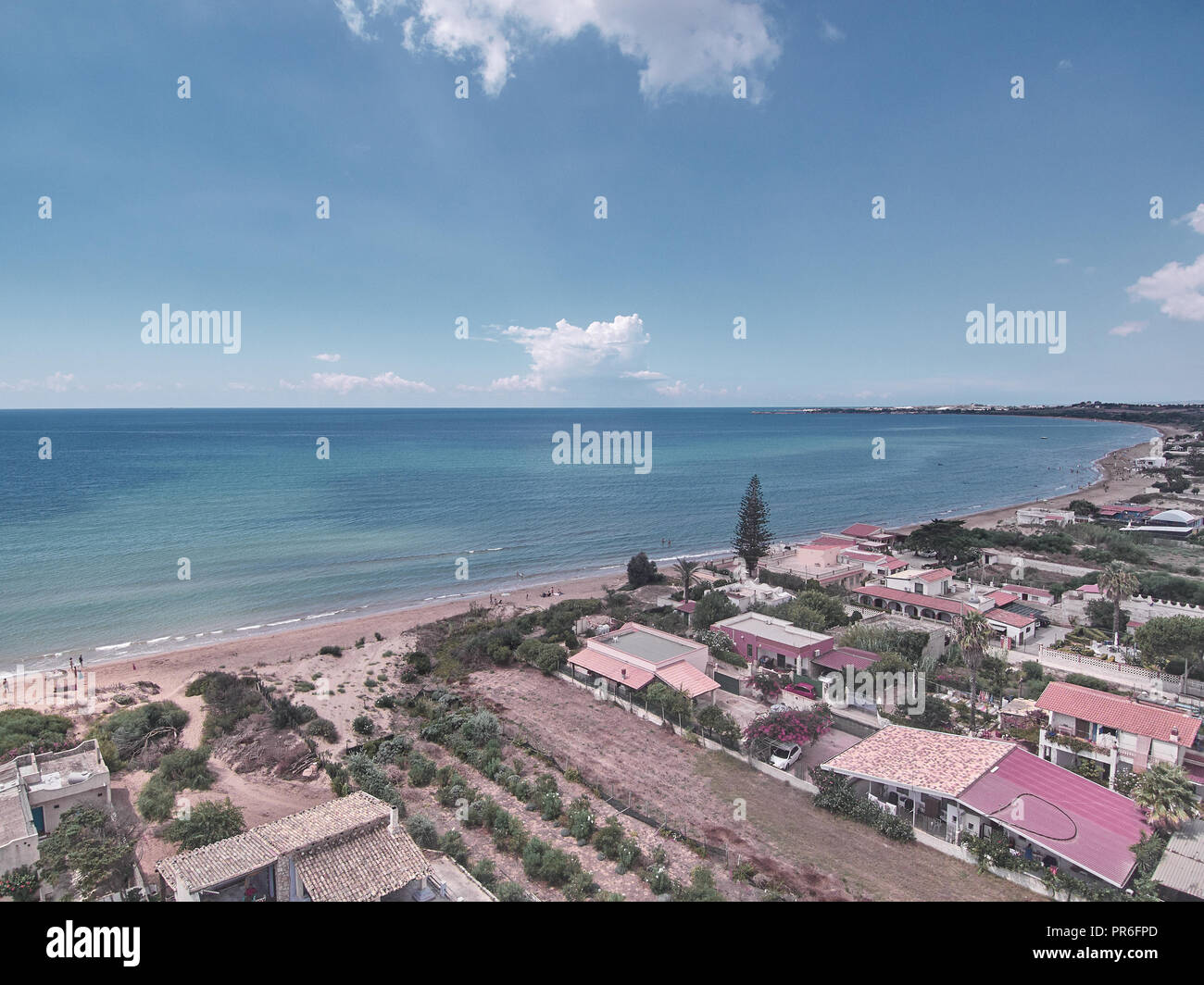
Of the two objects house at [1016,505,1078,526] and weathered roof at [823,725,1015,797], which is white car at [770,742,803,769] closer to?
weathered roof at [823,725,1015,797]

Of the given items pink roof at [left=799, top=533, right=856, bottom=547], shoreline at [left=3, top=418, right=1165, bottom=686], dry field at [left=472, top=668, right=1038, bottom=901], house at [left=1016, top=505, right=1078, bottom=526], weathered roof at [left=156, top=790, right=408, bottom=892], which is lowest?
shoreline at [left=3, top=418, right=1165, bottom=686]

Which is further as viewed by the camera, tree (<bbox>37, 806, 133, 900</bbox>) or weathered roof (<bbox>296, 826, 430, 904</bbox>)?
tree (<bbox>37, 806, 133, 900</bbox>)

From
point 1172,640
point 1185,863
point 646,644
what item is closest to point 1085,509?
point 1172,640

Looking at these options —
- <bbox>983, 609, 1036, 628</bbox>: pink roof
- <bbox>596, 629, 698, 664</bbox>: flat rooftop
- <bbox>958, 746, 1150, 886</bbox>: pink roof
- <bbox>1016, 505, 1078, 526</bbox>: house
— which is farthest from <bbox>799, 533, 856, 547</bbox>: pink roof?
<bbox>958, 746, 1150, 886</bbox>: pink roof

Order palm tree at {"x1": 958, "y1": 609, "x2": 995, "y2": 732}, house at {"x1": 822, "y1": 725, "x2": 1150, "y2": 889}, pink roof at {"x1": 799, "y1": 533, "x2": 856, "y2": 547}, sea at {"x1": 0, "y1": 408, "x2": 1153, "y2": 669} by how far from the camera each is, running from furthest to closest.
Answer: pink roof at {"x1": 799, "y1": 533, "x2": 856, "y2": 547} → sea at {"x1": 0, "y1": 408, "x2": 1153, "y2": 669} → palm tree at {"x1": 958, "y1": 609, "x2": 995, "y2": 732} → house at {"x1": 822, "y1": 725, "x2": 1150, "y2": 889}

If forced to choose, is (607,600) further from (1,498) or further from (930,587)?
(1,498)

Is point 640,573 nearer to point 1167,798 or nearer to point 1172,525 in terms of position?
point 1167,798
